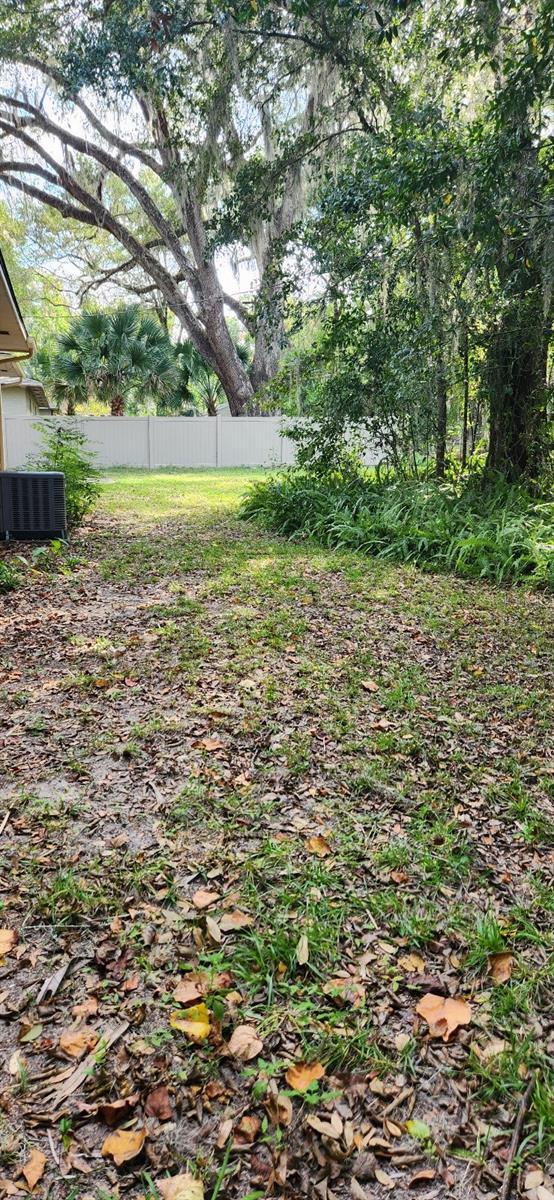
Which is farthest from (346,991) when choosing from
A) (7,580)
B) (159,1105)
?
(7,580)

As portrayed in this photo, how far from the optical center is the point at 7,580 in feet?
16.7

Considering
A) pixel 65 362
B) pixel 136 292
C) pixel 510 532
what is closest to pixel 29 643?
pixel 510 532

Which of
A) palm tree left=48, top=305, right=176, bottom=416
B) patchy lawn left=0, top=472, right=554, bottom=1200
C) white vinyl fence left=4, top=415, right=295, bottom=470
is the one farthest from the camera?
white vinyl fence left=4, top=415, right=295, bottom=470

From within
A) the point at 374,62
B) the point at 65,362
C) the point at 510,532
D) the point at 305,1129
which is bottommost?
the point at 305,1129

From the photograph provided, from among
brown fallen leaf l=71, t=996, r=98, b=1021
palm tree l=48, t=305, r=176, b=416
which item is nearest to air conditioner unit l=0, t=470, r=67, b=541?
brown fallen leaf l=71, t=996, r=98, b=1021

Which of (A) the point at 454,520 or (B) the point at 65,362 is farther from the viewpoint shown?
(B) the point at 65,362

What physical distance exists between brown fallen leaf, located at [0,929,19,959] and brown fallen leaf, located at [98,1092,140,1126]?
53cm

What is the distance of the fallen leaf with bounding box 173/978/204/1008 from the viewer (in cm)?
160

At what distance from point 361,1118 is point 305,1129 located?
110 mm

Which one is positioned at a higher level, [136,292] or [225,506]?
[136,292]

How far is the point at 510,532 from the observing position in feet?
18.8

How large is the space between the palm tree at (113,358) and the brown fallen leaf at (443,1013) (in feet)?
55.2

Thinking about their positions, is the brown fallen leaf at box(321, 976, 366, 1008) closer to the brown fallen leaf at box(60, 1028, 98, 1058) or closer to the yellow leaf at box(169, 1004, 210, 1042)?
the yellow leaf at box(169, 1004, 210, 1042)

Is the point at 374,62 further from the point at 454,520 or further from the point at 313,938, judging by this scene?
the point at 313,938
